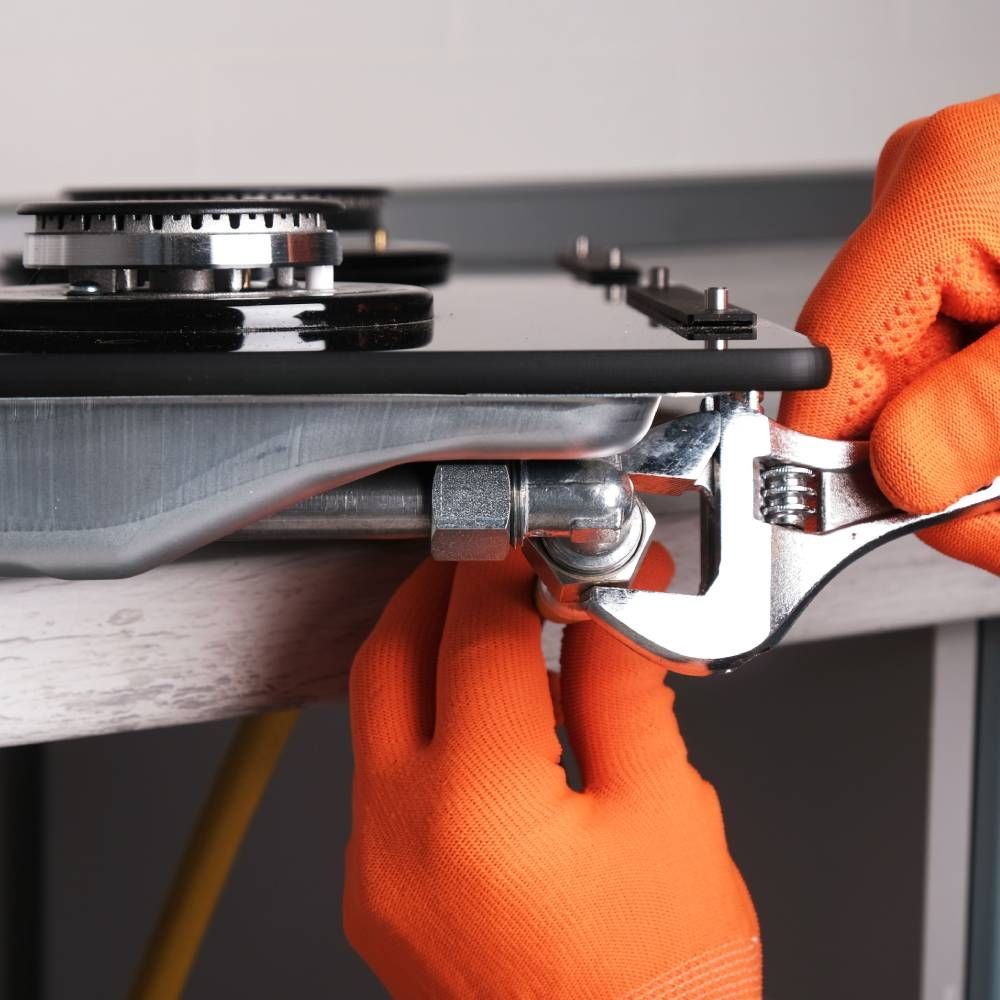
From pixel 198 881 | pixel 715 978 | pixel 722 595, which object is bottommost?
pixel 198 881

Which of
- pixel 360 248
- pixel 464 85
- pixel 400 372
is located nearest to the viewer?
pixel 400 372

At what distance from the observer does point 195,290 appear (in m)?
0.35

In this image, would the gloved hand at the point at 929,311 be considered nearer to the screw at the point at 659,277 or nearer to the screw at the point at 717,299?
the screw at the point at 717,299

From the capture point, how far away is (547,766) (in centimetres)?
35

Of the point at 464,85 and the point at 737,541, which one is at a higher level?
the point at 464,85

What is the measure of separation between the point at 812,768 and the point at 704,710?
4.5 inches

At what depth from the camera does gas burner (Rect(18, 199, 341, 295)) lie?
336 millimetres

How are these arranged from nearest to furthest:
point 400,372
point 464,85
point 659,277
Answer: point 400,372 → point 659,277 → point 464,85

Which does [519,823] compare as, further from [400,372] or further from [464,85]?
[464,85]

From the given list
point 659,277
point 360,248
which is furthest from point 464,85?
point 659,277

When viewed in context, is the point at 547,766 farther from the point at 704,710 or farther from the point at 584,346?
the point at 704,710

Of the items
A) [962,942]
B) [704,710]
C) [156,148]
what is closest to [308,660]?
[962,942]

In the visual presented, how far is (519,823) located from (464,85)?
1.14m

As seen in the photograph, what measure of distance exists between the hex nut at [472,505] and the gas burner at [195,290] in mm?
32
